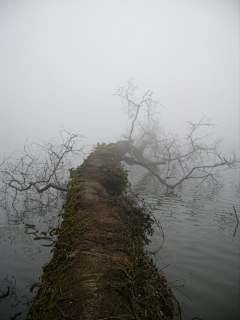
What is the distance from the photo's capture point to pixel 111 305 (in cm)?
205

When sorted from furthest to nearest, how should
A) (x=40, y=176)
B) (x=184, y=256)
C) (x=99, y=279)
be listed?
(x=40, y=176), (x=184, y=256), (x=99, y=279)

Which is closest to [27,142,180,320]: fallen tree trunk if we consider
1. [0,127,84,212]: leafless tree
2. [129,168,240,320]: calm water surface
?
[129,168,240,320]: calm water surface

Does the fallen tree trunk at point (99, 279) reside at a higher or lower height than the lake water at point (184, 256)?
higher

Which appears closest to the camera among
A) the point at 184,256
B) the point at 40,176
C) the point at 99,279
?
the point at 99,279

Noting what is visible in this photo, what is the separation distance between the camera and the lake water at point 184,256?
369 cm

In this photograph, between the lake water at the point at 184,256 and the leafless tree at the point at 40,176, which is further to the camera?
the leafless tree at the point at 40,176

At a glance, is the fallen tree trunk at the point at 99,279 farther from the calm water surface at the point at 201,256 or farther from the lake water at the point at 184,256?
the calm water surface at the point at 201,256

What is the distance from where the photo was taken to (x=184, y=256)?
535 cm

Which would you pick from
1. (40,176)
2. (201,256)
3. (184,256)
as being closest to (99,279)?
(184,256)

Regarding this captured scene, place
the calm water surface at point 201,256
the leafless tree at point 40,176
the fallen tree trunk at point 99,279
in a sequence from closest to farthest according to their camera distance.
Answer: the fallen tree trunk at point 99,279, the calm water surface at point 201,256, the leafless tree at point 40,176

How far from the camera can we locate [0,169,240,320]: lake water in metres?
3.69

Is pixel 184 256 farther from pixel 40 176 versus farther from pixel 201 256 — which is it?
pixel 40 176

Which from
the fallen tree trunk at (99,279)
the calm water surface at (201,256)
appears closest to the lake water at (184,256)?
the calm water surface at (201,256)

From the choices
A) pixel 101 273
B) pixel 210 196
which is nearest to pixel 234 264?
pixel 101 273
